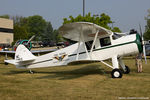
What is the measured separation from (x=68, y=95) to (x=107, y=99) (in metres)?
1.26

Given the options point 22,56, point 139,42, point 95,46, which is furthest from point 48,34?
point 139,42

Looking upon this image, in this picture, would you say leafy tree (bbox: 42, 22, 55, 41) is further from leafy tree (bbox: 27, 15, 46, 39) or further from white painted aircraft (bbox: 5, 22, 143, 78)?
white painted aircraft (bbox: 5, 22, 143, 78)

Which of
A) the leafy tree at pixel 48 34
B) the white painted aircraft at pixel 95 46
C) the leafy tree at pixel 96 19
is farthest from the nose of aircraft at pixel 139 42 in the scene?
the leafy tree at pixel 48 34

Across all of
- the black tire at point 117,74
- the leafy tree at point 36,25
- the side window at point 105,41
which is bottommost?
the black tire at point 117,74

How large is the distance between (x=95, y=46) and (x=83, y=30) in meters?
1.18

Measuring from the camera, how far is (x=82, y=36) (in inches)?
369

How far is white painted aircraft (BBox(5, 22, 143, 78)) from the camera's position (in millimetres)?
8945

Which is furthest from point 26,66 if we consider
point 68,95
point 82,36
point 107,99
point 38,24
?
point 38,24

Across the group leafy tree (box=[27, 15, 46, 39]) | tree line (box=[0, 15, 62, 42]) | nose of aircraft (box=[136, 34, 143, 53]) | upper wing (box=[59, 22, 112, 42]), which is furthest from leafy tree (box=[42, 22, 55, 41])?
nose of aircraft (box=[136, 34, 143, 53])

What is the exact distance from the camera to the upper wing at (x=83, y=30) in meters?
8.46

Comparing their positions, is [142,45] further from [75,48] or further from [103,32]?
[75,48]

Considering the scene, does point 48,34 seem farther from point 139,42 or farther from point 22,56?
point 139,42

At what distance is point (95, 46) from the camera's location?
9.80m

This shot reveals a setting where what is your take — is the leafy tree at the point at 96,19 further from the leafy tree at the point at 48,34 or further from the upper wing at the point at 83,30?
the leafy tree at the point at 48,34
